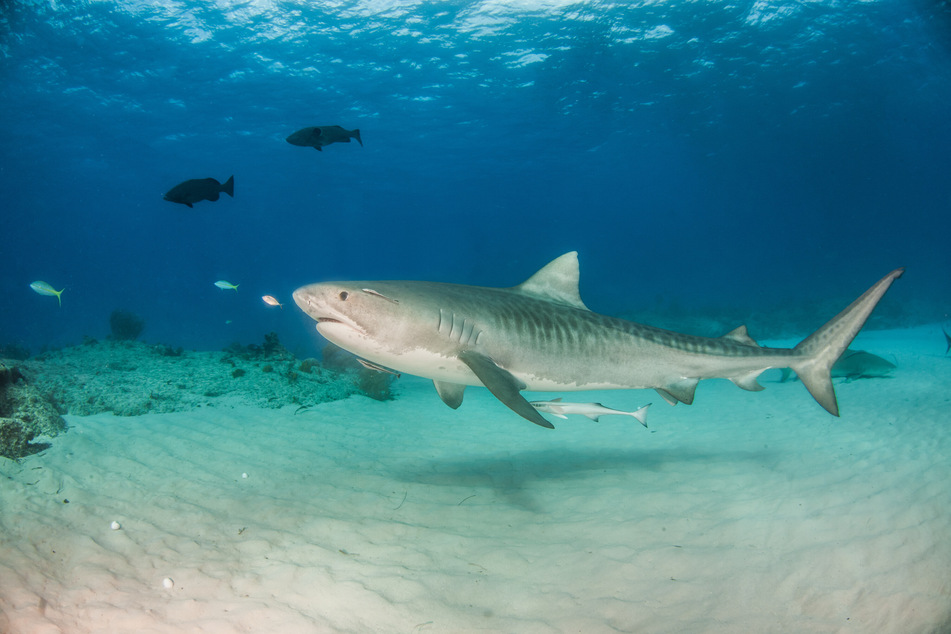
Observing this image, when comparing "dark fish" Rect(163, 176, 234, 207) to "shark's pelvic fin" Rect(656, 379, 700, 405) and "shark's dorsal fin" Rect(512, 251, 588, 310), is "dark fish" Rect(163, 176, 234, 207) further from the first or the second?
"shark's pelvic fin" Rect(656, 379, 700, 405)

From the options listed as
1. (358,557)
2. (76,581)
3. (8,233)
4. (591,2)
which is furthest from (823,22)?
(8,233)

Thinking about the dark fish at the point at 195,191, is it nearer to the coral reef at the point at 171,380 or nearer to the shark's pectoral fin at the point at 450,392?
the coral reef at the point at 171,380

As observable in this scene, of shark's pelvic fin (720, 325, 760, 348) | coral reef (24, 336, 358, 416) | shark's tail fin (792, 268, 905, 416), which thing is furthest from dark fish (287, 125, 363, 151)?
shark's tail fin (792, 268, 905, 416)

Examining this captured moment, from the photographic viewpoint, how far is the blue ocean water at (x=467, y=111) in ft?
72.1

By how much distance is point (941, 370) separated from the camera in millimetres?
10469

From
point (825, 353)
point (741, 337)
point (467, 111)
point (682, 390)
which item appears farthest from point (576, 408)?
point (467, 111)

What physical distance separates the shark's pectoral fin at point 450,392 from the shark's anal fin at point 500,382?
81 centimetres

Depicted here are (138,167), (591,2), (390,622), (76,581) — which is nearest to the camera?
(390,622)

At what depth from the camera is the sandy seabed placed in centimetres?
288

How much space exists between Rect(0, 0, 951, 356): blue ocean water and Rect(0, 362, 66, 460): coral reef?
21492 mm

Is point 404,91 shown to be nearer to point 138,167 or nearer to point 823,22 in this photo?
point 823,22

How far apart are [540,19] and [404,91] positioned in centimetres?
1058

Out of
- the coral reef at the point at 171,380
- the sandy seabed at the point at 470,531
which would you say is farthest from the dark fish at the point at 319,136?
the sandy seabed at the point at 470,531

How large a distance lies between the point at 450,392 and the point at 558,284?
1919 mm
